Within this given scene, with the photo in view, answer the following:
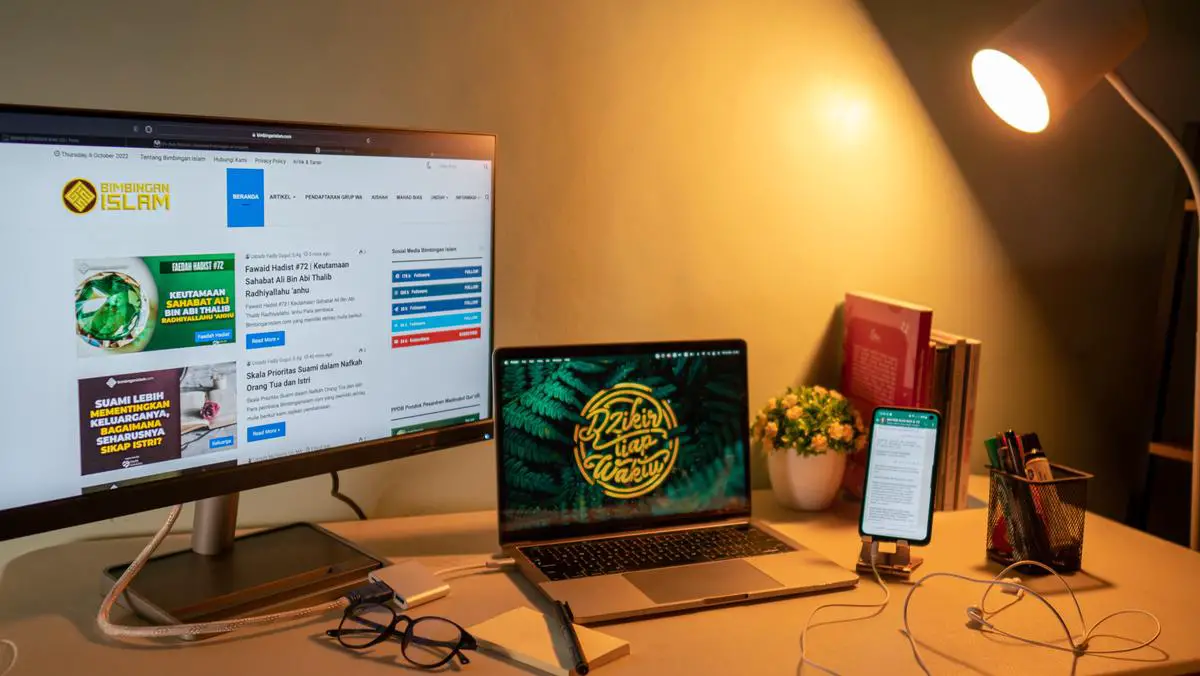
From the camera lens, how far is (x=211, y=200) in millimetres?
1061

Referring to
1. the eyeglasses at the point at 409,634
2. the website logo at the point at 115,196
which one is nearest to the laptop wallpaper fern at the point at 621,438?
the eyeglasses at the point at 409,634

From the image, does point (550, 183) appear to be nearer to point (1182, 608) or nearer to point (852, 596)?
point (852, 596)

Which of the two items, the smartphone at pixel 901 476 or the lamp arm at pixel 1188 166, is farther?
the lamp arm at pixel 1188 166

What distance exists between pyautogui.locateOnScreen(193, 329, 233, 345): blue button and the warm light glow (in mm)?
1060

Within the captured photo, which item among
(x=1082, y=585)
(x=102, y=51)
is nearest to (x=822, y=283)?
(x=1082, y=585)

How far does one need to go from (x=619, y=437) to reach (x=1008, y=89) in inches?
30.4

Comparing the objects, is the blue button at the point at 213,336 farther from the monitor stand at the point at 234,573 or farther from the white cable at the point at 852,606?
the white cable at the point at 852,606

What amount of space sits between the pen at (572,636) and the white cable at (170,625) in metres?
0.24

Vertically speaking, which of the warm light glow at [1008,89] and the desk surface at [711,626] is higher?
the warm light glow at [1008,89]

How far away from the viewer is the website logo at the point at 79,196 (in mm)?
966

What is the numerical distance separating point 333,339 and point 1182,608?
3.47 ft

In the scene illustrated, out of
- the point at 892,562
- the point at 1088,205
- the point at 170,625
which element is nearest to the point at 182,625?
the point at 170,625

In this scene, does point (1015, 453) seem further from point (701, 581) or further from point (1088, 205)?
point (1088, 205)

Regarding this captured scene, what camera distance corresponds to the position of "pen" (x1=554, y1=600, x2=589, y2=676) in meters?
0.99
